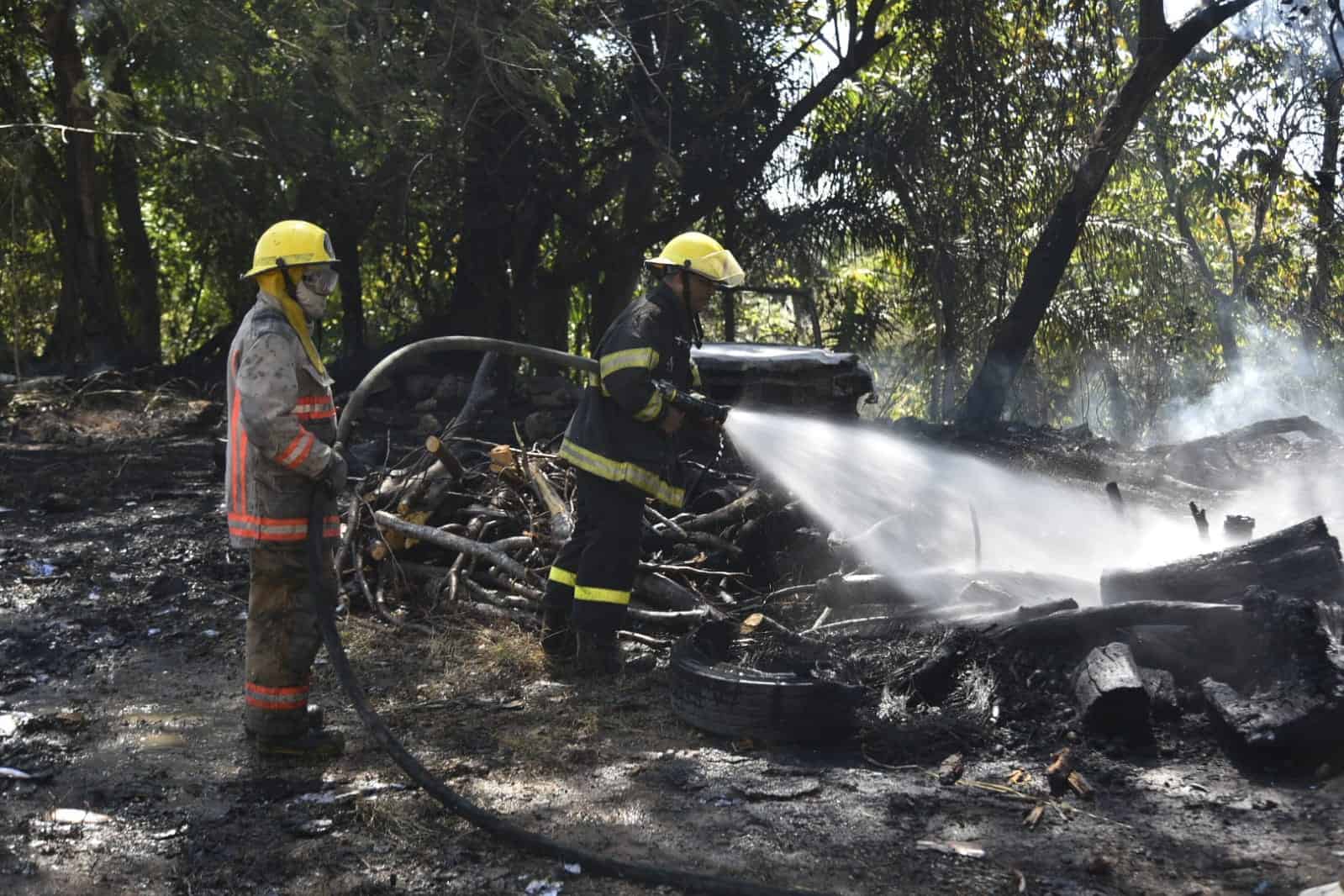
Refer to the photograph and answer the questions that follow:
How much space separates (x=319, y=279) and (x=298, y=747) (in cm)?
163

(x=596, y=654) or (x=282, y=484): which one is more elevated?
(x=282, y=484)

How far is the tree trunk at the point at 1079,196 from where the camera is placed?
11305 millimetres

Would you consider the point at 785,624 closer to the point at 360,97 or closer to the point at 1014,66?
the point at 360,97

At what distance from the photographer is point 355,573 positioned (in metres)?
6.41

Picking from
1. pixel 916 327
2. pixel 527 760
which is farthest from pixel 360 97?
pixel 916 327

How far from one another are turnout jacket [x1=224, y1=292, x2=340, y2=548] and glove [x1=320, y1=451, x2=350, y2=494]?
29 mm

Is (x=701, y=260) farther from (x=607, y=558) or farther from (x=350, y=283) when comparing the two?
(x=350, y=283)

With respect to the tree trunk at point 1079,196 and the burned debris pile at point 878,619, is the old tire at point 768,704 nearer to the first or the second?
the burned debris pile at point 878,619

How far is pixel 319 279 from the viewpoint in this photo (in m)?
4.27

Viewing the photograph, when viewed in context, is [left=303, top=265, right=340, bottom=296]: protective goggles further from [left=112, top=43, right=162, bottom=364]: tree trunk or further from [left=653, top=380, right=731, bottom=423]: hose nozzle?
[left=112, top=43, right=162, bottom=364]: tree trunk

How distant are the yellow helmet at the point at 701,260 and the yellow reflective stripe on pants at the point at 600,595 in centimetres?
144

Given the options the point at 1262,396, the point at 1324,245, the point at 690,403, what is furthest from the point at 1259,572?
the point at 1262,396

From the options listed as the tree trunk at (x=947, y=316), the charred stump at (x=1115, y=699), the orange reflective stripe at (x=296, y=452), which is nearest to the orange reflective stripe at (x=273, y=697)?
the orange reflective stripe at (x=296, y=452)

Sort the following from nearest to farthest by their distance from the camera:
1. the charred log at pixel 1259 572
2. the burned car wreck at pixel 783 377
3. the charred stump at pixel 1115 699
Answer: the charred stump at pixel 1115 699, the charred log at pixel 1259 572, the burned car wreck at pixel 783 377
